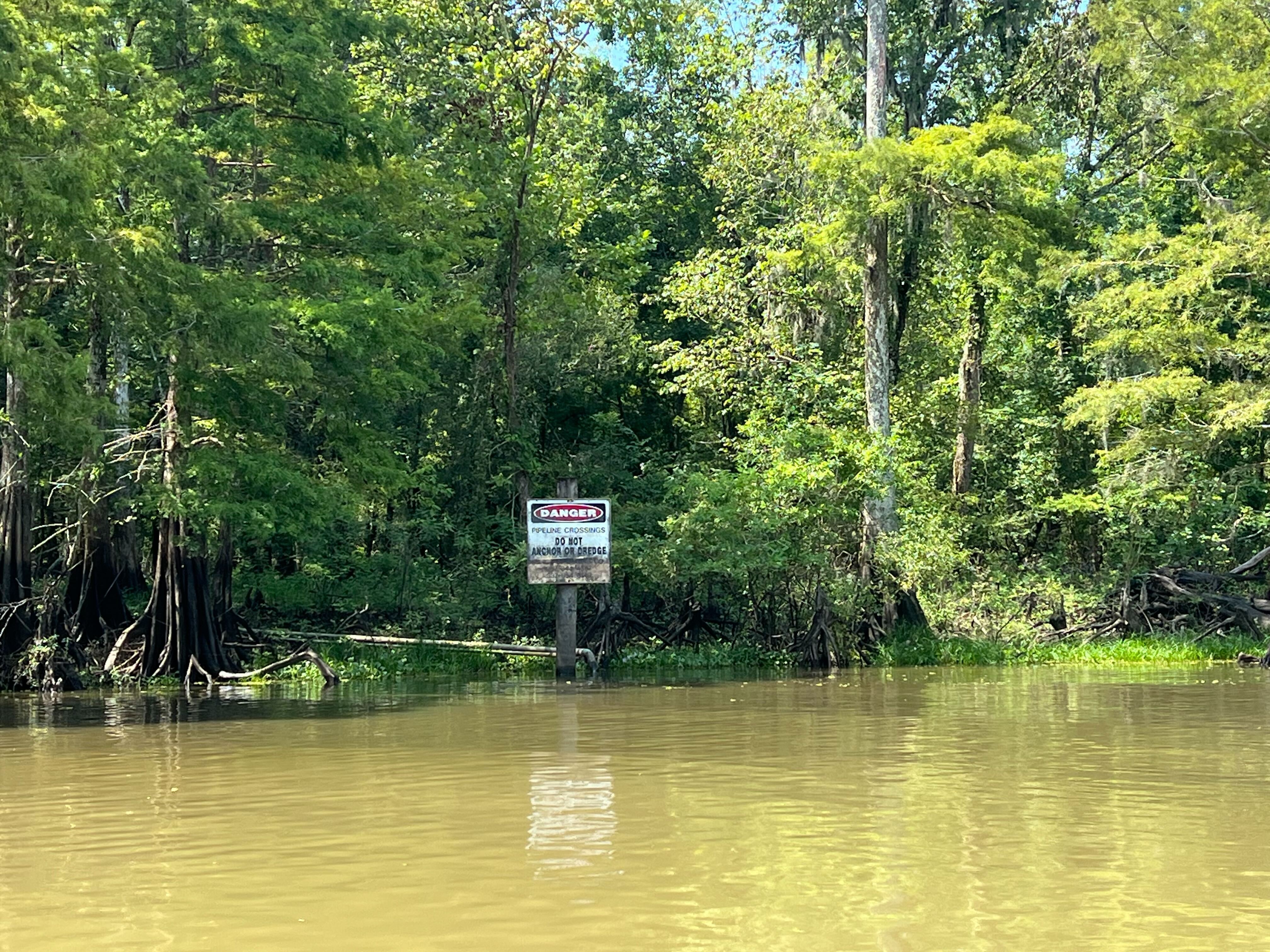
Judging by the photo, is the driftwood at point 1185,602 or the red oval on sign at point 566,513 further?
the driftwood at point 1185,602

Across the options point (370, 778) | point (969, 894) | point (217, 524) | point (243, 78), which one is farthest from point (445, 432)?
point (969, 894)

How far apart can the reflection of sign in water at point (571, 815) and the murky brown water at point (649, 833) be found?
0.10ft

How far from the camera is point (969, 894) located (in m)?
5.90

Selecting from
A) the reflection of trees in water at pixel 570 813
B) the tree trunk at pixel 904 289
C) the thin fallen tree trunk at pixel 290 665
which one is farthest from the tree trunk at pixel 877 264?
the reflection of trees in water at pixel 570 813

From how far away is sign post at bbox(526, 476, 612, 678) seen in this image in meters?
20.5

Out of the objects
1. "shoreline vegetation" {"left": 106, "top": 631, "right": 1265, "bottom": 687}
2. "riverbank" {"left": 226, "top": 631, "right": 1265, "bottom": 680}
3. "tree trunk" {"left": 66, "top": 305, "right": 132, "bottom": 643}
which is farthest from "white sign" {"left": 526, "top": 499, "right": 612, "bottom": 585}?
"tree trunk" {"left": 66, "top": 305, "right": 132, "bottom": 643}

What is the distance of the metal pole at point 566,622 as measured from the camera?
2058cm

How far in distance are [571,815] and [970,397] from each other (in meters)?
24.8

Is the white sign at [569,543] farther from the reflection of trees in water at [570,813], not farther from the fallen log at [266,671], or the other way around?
the reflection of trees in water at [570,813]

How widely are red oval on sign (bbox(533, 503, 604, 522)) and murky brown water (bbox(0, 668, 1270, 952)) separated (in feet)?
22.3

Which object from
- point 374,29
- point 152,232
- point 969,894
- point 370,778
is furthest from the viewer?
point 374,29

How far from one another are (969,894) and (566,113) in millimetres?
30124

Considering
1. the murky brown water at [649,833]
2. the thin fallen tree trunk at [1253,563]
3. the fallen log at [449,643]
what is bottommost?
the murky brown water at [649,833]

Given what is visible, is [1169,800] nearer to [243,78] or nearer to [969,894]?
[969,894]
